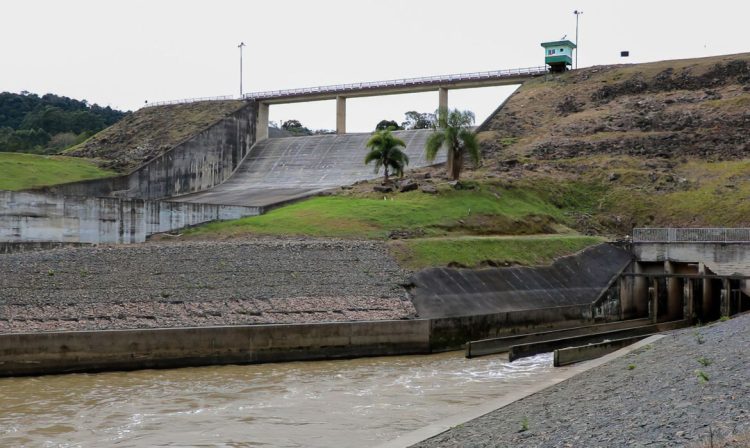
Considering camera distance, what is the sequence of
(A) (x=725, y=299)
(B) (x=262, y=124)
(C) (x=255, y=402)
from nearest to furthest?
(C) (x=255, y=402) < (A) (x=725, y=299) < (B) (x=262, y=124)

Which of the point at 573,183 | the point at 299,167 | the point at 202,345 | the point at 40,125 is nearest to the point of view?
the point at 202,345

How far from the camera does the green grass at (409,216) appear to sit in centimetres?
3962

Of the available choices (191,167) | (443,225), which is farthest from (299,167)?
(443,225)

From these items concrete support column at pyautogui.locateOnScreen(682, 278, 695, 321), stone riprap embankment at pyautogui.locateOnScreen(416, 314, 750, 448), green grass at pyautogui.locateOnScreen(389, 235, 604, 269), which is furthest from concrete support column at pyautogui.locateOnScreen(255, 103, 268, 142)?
stone riprap embankment at pyautogui.locateOnScreen(416, 314, 750, 448)

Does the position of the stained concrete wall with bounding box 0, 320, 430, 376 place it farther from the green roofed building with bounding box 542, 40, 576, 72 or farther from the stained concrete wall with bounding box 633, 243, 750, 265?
the green roofed building with bounding box 542, 40, 576, 72

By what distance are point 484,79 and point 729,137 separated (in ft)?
71.9

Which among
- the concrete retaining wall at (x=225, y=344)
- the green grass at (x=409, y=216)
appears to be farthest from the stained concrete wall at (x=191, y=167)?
the concrete retaining wall at (x=225, y=344)

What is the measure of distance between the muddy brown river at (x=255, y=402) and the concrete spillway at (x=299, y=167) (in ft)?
102

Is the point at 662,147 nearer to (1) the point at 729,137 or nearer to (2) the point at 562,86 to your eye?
(1) the point at 729,137

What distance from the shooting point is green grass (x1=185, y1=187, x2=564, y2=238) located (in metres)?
39.6

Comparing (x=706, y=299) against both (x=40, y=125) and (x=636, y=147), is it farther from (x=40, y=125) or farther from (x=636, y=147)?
(x=40, y=125)

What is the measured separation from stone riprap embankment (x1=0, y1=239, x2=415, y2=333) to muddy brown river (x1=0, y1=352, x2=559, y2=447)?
7.76ft

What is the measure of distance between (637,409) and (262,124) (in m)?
69.0

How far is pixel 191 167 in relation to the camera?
6612cm
